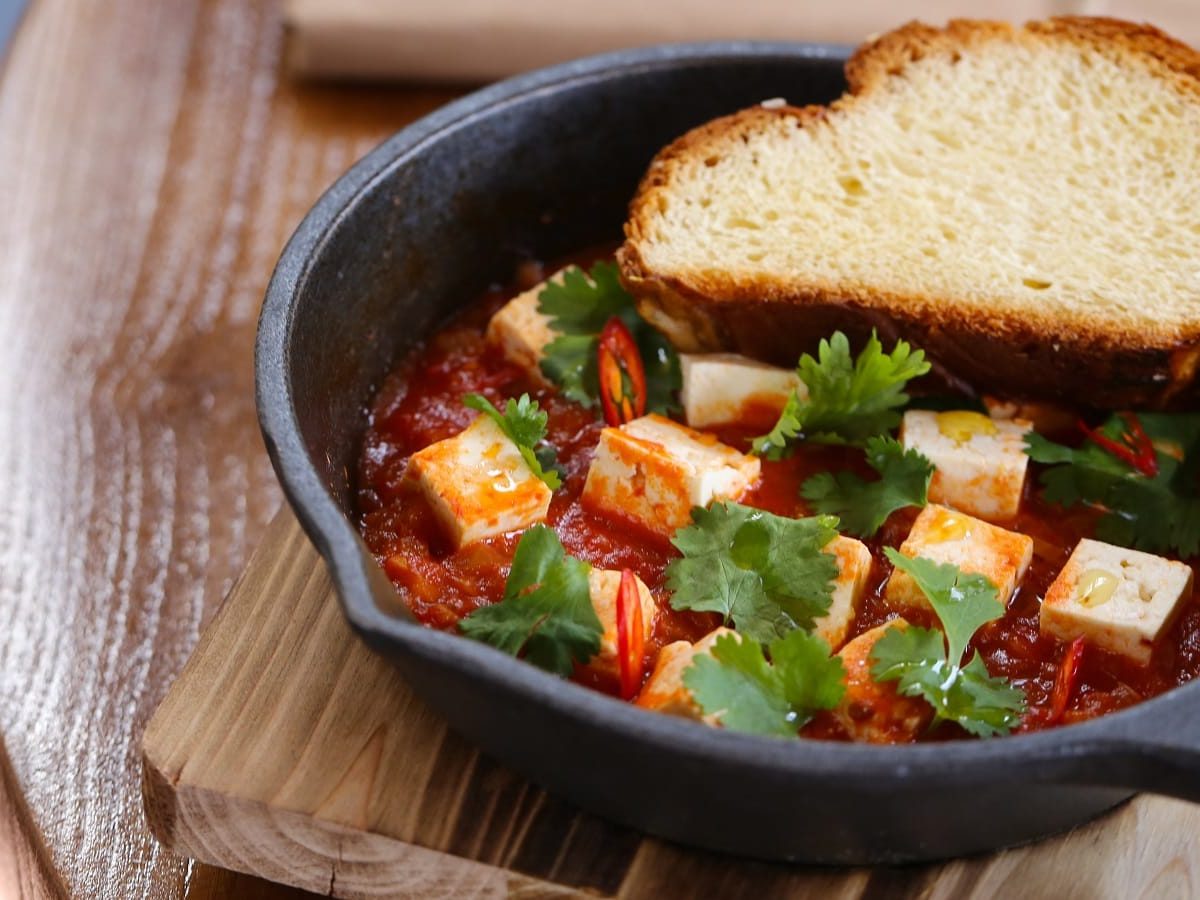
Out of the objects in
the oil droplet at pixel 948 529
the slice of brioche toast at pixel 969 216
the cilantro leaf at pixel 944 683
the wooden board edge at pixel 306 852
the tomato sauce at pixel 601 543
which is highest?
the slice of brioche toast at pixel 969 216

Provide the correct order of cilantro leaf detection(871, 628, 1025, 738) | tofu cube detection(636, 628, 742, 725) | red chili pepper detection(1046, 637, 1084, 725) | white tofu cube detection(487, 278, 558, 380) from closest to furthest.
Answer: tofu cube detection(636, 628, 742, 725) → cilantro leaf detection(871, 628, 1025, 738) → red chili pepper detection(1046, 637, 1084, 725) → white tofu cube detection(487, 278, 558, 380)

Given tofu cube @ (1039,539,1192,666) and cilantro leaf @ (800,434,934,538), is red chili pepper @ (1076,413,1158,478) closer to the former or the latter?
tofu cube @ (1039,539,1192,666)

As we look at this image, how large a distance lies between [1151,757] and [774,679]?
1.75 feet

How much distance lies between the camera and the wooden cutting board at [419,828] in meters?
2.06

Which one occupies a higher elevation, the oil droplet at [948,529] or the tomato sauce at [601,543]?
the oil droplet at [948,529]

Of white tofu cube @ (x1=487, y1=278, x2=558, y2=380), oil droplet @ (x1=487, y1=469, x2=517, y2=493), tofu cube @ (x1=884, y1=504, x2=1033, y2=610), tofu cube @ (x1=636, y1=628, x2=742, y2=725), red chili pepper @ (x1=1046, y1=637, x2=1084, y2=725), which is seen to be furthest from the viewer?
white tofu cube @ (x1=487, y1=278, x2=558, y2=380)

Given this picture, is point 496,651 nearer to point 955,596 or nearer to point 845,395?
point 955,596

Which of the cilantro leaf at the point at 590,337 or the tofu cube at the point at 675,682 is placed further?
the cilantro leaf at the point at 590,337

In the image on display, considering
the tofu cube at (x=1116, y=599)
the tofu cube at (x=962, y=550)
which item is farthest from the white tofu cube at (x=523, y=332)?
the tofu cube at (x=1116, y=599)

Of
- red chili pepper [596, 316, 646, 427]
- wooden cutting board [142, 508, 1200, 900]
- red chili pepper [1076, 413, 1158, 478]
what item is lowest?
wooden cutting board [142, 508, 1200, 900]

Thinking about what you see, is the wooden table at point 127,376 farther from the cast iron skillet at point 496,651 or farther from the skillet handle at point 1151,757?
the skillet handle at point 1151,757

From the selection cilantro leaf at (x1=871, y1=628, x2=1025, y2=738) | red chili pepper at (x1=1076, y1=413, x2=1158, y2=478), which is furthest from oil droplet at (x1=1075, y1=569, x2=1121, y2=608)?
red chili pepper at (x1=1076, y1=413, x2=1158, y2=478)

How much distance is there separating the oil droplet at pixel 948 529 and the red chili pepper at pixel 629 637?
0.51 metres

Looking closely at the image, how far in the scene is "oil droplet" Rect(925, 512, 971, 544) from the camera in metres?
2.31
